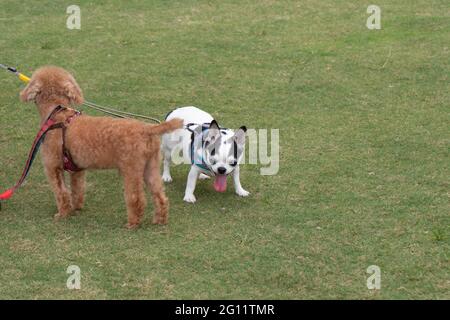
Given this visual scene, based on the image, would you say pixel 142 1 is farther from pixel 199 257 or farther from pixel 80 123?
pixel 199 257

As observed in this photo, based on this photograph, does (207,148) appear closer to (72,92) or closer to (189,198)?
(189,198)

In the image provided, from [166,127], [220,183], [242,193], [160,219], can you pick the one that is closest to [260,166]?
[242,193]

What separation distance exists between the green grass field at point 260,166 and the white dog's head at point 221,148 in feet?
1.09

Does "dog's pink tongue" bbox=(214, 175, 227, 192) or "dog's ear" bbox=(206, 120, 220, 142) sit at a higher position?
"dog's ear" bbox=(206, 120, 220, 142)

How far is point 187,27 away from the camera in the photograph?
9.82 m

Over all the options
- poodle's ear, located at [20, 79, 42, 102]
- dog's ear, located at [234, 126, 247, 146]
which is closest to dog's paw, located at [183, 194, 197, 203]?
dog's ear, located at [234, 126, 247, 146]

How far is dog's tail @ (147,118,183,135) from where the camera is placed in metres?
4.94

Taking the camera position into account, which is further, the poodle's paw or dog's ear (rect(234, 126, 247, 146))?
dog's ear (rect(234, 126, 247, 146))

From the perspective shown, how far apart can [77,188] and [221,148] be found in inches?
44.6

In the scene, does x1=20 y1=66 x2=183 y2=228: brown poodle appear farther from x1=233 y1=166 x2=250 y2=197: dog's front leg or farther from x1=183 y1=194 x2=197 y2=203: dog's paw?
x1=233 y1=166 x2=250 y2=197: dog's front leg

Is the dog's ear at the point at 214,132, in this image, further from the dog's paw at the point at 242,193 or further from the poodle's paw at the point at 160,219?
the poodle's paw at the point at 160,219

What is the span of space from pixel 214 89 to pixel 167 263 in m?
3.51

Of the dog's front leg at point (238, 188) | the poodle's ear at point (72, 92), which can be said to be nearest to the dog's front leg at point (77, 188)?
the poodle's ear at point (72, 92)

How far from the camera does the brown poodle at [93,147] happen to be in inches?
197
